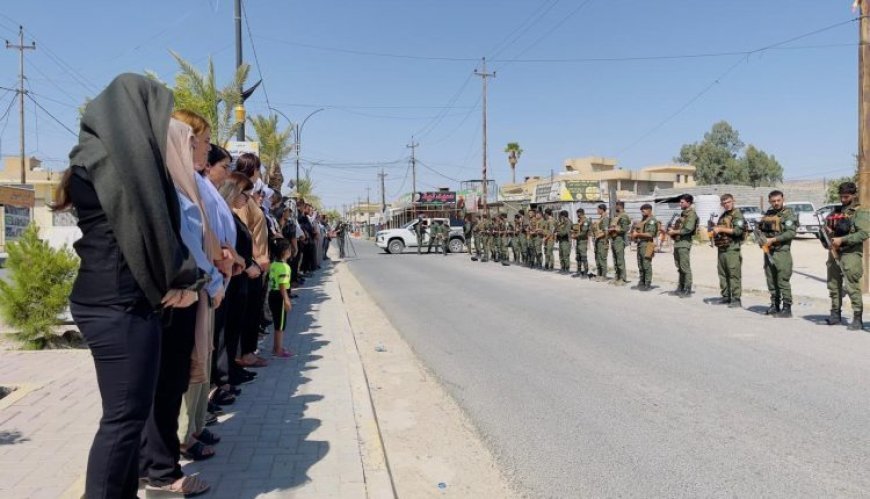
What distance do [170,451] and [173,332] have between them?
623 millimetres

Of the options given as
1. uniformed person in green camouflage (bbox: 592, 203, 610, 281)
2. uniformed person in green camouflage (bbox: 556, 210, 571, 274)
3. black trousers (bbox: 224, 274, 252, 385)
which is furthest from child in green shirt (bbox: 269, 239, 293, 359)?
uniformed person in green camouflage (bbox: 556, 210, 571, 274)

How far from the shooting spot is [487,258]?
25.5m

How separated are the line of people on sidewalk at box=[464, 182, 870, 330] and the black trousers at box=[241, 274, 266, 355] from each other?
7621 millimetres

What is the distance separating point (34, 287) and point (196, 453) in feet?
13.8

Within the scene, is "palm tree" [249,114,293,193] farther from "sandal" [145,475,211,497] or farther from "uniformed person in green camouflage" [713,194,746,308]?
"sandal" [145,475,211,497]

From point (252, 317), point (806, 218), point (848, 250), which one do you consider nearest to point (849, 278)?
point (848, 250)

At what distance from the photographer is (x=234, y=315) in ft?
17.1

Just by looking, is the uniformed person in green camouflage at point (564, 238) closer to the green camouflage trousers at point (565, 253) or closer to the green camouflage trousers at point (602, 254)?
the green camouflage trousers at point (565, 253)

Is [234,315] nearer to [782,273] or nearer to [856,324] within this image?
[856,324]

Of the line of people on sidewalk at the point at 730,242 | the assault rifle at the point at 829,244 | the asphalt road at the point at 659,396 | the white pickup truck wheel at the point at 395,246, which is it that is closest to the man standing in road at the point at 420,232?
the white pickup truck wheel at the point at 395,246

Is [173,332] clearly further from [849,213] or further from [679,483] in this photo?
[849,213]

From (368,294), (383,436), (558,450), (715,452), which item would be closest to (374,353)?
(383,436)

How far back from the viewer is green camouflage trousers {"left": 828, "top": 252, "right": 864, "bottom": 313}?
339 inches

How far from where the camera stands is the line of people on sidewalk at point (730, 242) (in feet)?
28.8
